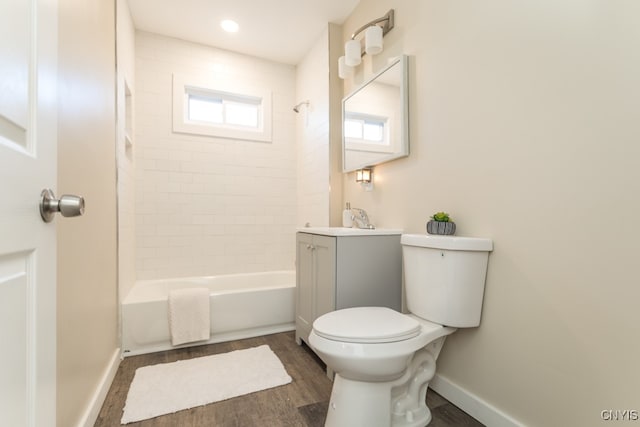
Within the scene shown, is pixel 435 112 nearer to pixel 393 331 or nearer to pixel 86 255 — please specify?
pixel 393 331

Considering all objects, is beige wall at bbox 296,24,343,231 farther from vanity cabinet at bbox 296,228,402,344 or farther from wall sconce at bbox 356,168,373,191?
vanity cabinet at bbox 296,228,402,344

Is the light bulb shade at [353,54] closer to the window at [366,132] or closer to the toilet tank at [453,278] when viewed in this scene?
the window at [366,132]

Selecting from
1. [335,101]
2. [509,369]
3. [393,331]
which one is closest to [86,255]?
[393,331]

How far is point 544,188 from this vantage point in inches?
46.6

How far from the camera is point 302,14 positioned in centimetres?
→ 248

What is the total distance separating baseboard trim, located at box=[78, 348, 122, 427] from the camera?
1.31 metres

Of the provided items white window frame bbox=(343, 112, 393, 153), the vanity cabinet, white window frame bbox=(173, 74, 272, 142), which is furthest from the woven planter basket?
white window frame bbox=(173, 74, 272, 142)

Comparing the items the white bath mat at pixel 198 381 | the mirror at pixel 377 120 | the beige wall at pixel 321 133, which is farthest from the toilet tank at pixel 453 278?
the beige wall at pixel 321 133

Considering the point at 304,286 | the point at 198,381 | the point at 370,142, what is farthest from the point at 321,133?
the point at 198,381

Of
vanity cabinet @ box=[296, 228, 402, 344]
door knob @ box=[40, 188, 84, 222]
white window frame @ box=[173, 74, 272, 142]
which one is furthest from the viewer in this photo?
white window frame @ box=[173, 74, 272, 142]

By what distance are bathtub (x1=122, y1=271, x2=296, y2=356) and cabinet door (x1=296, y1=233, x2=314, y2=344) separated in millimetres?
290

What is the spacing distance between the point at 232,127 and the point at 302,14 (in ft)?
3.99

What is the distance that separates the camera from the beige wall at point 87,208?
1118 mm

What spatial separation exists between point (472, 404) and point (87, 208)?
2.00m
